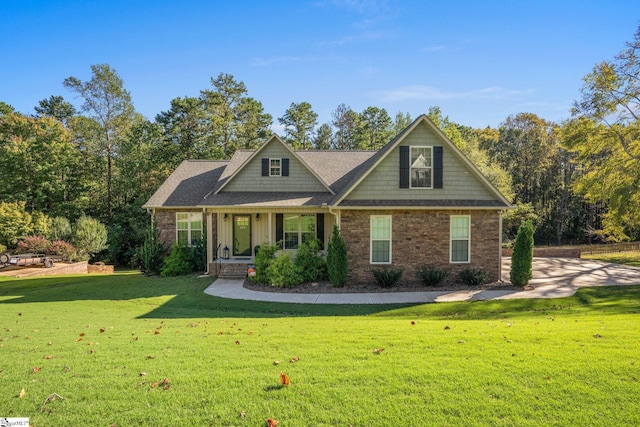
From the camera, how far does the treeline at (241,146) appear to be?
20.8 m

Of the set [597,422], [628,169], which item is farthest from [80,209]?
[628,169]

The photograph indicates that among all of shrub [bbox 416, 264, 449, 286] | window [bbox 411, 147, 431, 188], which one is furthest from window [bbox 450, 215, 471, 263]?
window [bbox 411, 147, 431, 188]

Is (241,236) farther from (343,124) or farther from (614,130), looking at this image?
(343,124)

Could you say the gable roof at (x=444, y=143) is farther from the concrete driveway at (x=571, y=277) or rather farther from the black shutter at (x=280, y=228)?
the black shutter at (x=280, y=228)

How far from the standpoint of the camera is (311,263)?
14.4 meters

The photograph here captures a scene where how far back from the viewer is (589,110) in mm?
20750

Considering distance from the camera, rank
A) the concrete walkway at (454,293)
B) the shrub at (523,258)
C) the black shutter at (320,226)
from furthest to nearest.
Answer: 1. the black shutter at (320,226)
2. the shrub at (523,258)
3. the concrete walkway at (454,293)

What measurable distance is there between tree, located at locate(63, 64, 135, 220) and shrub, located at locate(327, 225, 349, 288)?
84.6ft

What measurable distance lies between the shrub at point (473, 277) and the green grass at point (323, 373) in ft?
18.6

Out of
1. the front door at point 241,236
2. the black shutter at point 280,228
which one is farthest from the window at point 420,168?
the front door at point 241,236

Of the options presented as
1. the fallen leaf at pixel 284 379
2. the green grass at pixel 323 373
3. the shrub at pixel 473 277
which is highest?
the fallen leaf at pixel 284 379

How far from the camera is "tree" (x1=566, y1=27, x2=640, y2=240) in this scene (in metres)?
19.2

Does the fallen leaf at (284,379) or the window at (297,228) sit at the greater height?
the window at (297,228)

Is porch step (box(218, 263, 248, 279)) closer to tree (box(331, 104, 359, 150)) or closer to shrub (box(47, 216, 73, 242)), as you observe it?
shrub (box(47, 216, 73, 242))
